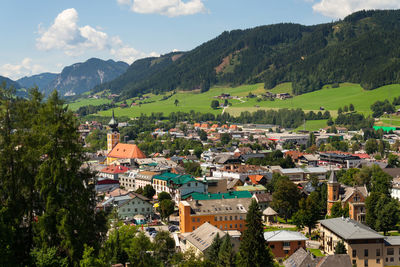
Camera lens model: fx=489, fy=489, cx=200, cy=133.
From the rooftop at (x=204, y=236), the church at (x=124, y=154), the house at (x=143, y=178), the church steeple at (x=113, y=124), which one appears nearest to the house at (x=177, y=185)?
the house at (x=143, y=178)

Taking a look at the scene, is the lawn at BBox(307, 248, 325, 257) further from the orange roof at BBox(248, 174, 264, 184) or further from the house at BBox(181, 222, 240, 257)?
the orange roof at BBox(248, 174, 264, 184)

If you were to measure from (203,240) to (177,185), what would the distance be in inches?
1056

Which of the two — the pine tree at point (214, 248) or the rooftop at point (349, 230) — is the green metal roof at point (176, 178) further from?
the pine tree at point (214, 248)

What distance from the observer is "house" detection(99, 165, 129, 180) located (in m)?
86.4

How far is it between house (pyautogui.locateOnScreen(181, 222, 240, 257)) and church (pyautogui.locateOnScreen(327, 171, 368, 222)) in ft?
66.5

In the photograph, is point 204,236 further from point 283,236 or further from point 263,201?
point 263,201

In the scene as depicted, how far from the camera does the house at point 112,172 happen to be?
86.4 m

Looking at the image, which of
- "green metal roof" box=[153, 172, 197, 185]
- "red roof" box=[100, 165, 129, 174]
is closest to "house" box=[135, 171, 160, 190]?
"green metal roof" box=[153, 172, 197, 185]

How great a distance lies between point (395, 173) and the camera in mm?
81688

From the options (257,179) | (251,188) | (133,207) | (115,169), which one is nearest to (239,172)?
(257,179)

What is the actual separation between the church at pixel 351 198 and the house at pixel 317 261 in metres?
20.4

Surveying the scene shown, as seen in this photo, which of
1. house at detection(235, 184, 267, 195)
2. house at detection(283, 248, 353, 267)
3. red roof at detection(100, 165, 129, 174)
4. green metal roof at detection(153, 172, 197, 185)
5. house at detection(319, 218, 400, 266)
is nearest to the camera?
house at detection(283, 248, 353, 267)

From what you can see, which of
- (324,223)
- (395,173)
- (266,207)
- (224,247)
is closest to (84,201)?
(224,247)

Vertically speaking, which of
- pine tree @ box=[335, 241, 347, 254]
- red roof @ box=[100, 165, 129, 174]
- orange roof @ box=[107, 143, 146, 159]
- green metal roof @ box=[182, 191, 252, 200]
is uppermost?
orange roof @ box=[107, 143, 146, 159]
